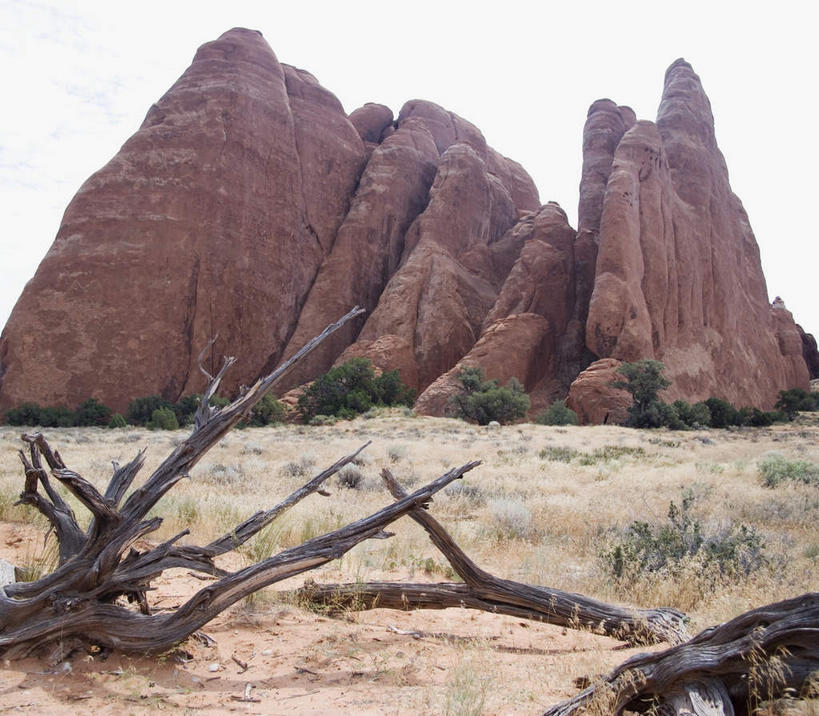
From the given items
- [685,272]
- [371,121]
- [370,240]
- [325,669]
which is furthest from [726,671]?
[371,121]

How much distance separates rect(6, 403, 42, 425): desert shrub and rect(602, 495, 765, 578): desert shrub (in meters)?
35.3

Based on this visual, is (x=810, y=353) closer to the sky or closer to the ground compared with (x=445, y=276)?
closer to the ground

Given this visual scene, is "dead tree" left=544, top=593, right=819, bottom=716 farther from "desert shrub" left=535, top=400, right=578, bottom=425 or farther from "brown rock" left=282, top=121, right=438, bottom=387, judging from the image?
"brown rock" left=282, top=121, right=438, bottom=387

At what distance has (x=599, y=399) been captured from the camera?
3133cm

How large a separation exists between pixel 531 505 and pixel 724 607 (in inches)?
162

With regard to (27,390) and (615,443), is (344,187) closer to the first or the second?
(27,390)

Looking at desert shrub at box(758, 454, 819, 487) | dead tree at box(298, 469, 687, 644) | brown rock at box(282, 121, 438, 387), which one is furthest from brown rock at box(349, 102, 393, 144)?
dead tree at box(298, 469, 687, 644)

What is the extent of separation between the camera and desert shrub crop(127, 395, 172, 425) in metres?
34.6

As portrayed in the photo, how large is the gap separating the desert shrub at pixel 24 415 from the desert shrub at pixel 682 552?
Answer: 35321 millimetres

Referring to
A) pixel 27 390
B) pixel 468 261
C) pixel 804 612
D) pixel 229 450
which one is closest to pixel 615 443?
pixel 229 450

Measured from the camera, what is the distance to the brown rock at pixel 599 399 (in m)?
30.8

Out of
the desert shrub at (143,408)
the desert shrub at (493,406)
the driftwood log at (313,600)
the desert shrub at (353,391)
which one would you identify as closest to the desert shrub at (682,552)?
the driftwood log at (313,600)

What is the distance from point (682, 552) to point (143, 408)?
3463 centimetres

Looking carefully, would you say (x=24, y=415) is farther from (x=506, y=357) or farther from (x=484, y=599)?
(x=484, y=599)
